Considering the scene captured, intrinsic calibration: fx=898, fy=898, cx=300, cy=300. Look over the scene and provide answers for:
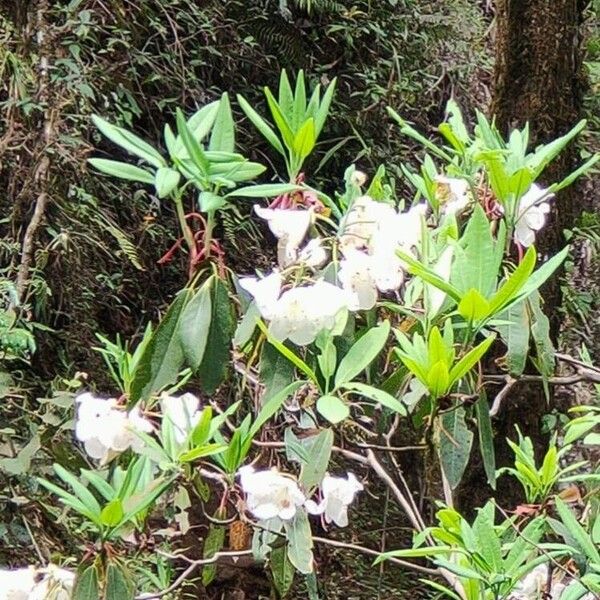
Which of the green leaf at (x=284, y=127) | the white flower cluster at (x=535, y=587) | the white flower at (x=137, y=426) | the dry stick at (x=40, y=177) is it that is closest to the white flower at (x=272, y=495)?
the white flower at (x=137, y=426)

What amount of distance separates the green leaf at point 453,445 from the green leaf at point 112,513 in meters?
0.28

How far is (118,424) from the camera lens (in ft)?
2.62

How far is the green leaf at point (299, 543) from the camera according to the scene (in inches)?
30.7

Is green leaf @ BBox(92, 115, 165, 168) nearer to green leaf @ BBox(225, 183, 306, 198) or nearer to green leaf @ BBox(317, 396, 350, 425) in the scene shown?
green leaf @ BBox(225, 183, 306, 198)

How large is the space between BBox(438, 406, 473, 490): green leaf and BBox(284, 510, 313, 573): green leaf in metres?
0.13

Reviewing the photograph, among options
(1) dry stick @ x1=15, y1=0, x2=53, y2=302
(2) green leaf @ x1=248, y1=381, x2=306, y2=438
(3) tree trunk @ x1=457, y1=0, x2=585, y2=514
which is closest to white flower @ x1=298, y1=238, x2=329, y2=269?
(2) green leaf @ x1=248, y1=381, x2=306, y2=438

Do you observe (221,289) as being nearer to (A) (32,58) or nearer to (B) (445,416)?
(B) (445,416)

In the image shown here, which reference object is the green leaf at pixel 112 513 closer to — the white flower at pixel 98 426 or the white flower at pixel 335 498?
the white flower at pixel 98 426

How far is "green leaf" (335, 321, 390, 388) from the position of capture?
0.76m

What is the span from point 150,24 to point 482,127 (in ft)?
4.91

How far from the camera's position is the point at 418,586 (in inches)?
88.7

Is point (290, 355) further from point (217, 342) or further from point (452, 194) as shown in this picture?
point (452, 194)

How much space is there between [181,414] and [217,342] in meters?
0.08

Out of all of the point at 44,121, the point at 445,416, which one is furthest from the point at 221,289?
the point at 44,121
